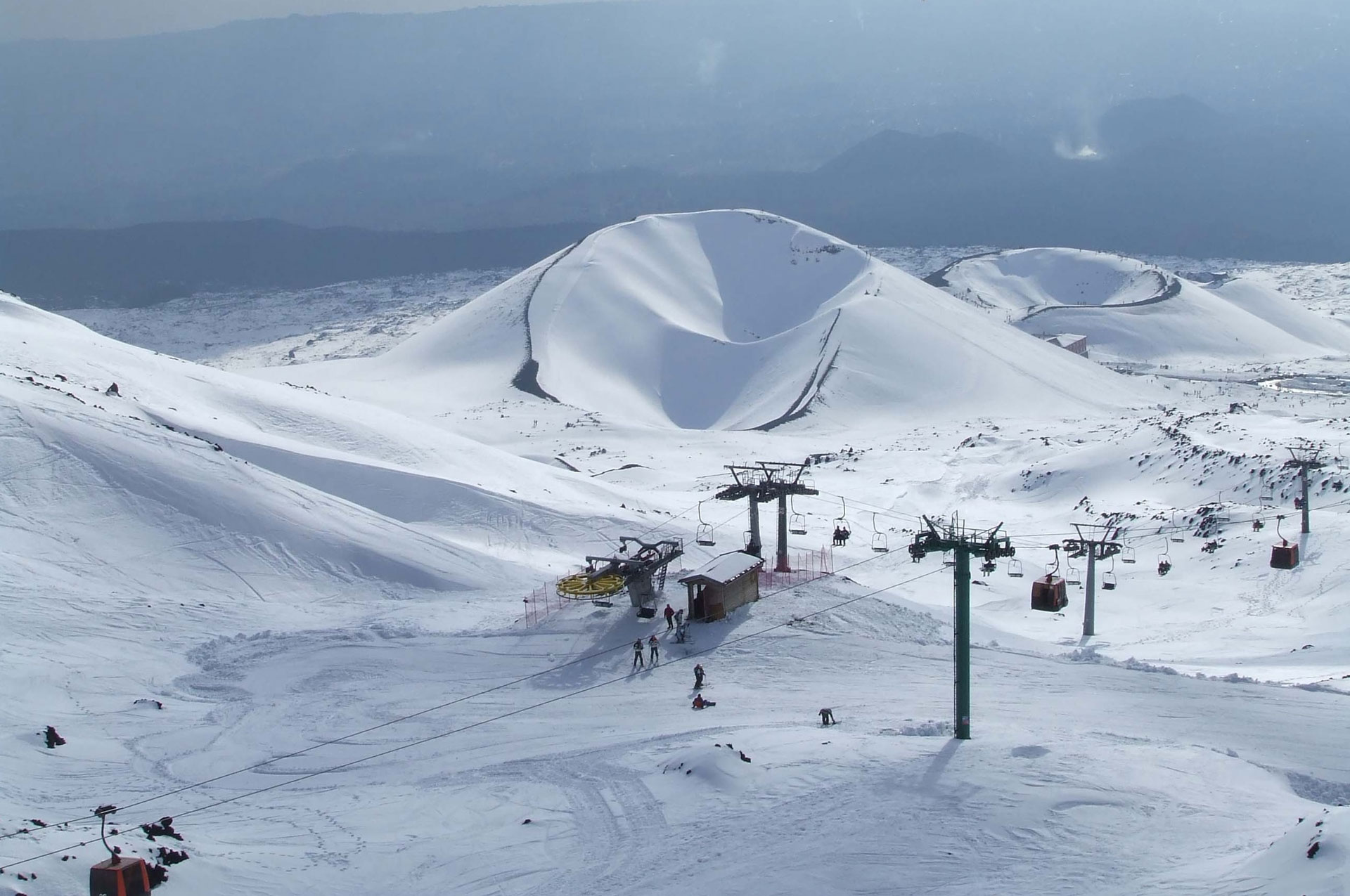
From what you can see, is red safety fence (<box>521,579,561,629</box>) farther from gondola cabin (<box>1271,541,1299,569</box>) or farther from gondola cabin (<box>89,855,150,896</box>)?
gondola cabin (<box>1271,541,1299,569</box>)

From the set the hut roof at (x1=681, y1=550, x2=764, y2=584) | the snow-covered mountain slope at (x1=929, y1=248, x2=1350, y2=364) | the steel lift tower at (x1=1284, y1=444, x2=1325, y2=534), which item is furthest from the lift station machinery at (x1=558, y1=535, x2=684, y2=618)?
the snow-covered mountain slope at (x1=929, y1=248, x2=1350, y2=364)

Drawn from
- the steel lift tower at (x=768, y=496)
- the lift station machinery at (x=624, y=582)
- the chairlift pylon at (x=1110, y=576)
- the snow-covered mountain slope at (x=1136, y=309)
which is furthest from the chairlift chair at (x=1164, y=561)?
the snow-covered mountain slope at (x=1136, y=309)

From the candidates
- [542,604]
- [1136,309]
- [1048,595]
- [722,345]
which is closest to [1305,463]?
[1048,595]

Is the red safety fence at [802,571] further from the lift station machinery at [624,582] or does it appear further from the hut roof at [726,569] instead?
the lift station machinery at [624,582]

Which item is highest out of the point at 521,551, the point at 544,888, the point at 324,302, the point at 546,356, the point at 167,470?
the point at 324,302

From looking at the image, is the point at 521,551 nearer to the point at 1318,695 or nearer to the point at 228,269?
the point at 1318,695

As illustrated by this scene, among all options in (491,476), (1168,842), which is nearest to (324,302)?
(491,476)
